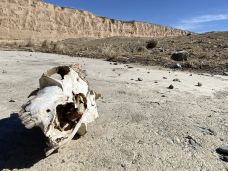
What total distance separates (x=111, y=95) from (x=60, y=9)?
56710 mm

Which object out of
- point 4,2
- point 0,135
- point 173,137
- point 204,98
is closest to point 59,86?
point 0,135

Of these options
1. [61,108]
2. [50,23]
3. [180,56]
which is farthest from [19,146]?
[50,23]

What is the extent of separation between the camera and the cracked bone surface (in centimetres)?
363

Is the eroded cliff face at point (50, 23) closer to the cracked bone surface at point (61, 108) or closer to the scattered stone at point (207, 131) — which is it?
the cracked bone surface at point (61, 108)

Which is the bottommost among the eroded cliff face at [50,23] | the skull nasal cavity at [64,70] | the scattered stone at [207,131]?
the eroded cliff face at [50,23]

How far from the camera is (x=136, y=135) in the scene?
4.55 meters

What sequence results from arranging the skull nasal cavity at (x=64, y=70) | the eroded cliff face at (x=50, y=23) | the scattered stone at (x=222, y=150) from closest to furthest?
the scattered stone at (x=222, y=150), the skull nasal cavity at (x=64, y=70), the eroded cliff face at (x=50, y=23)

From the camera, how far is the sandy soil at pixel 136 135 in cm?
387

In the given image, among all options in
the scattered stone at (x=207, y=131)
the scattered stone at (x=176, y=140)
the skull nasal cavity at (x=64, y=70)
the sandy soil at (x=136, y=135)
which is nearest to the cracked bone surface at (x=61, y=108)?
the skull nasal cavity at (x=64, y=70)

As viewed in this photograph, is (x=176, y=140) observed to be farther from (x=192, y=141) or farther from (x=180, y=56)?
(x=180, y=56)

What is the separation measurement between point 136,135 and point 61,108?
95 cm

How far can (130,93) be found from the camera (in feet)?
21.9

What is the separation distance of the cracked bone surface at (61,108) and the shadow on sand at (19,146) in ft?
1.04

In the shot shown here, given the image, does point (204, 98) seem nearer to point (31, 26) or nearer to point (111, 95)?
point (111, 95)
